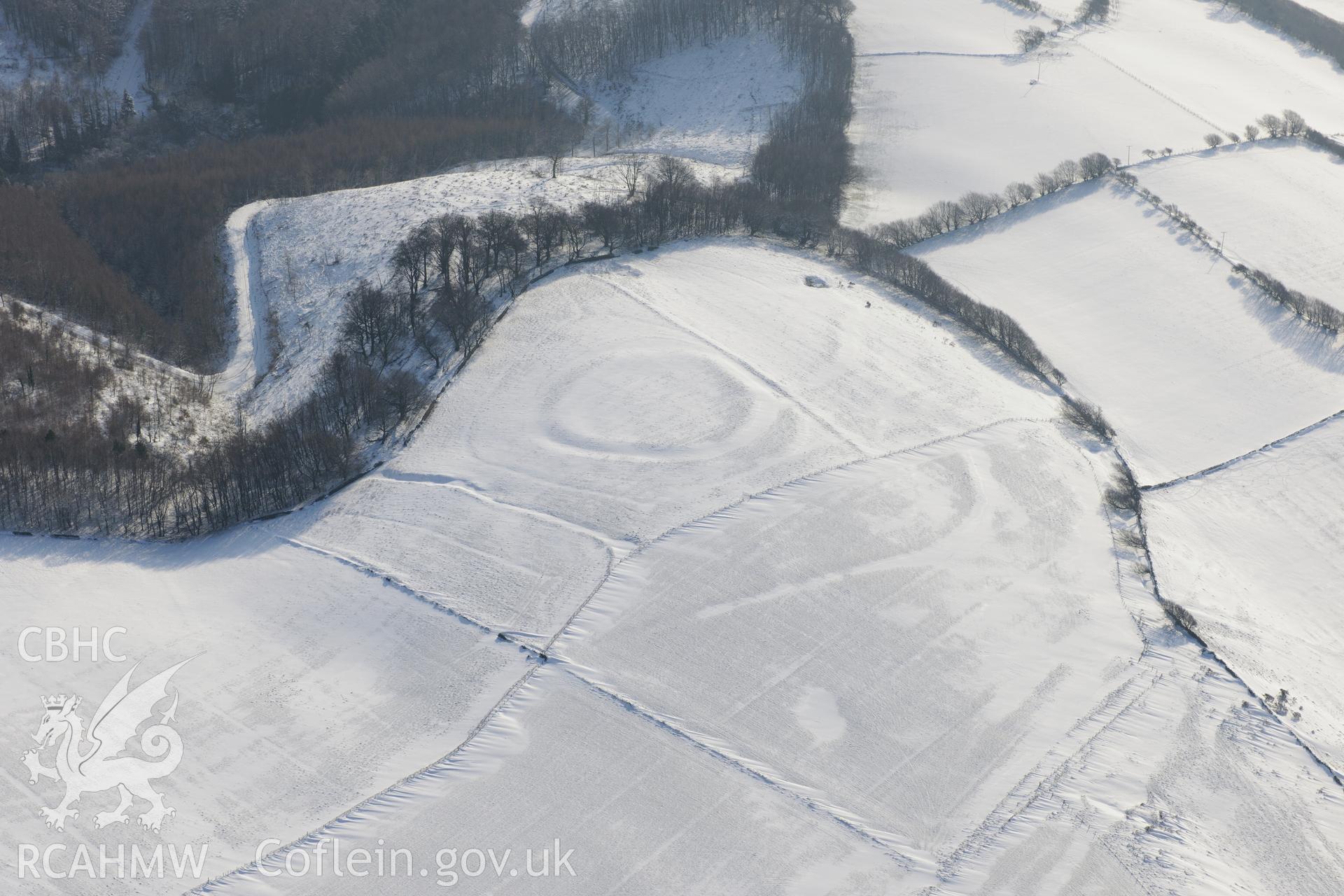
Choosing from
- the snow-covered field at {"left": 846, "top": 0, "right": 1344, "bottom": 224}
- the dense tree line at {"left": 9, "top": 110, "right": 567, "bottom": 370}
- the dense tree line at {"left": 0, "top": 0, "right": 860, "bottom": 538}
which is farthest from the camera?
the snow-covered field at {"left": 846, "top": 0, "right": 1344, "bottom": 224}

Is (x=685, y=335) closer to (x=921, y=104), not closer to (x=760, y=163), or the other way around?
(x=760, y=163)

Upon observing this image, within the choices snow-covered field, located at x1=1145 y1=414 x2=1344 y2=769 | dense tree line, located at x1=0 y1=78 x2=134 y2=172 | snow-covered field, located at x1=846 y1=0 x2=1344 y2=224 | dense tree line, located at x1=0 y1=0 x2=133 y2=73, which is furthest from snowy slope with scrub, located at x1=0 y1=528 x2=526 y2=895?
dense tree line, located at x1=0 y1=0 x2=133 y2=73

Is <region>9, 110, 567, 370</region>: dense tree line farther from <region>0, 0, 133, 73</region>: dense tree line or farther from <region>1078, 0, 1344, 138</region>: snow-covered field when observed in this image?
<region>1078, 0, 1344, 138</region>: snow-covered field

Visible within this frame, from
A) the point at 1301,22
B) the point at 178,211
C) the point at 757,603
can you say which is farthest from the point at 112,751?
the point at 1301,22

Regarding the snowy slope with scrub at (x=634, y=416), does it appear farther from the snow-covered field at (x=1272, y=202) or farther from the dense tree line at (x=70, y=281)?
the snow-covered field at (x=1272, y=202)

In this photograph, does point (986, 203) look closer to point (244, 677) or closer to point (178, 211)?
point (178, 211)

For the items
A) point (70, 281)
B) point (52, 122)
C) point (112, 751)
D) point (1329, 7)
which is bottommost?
point (112, 751)
